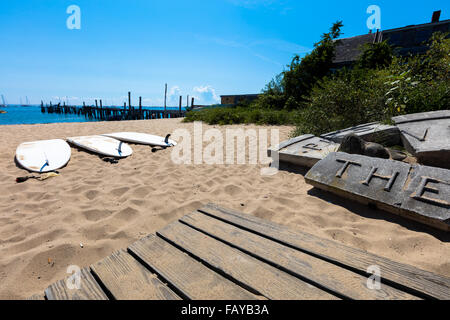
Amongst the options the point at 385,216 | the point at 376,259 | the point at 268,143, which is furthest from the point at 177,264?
the point at 268,143

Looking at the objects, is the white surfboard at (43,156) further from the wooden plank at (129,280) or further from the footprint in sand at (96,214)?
the wooden plank at (129,280)

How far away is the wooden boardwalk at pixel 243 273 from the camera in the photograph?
3.41 feet

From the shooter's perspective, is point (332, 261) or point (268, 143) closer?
point (332, 261)

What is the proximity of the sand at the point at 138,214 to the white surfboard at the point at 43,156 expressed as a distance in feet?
0.53

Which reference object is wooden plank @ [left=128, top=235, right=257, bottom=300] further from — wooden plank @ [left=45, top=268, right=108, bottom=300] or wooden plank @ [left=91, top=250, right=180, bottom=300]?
wooden plank @ [left=45, top=268, right=108, bottom=300]

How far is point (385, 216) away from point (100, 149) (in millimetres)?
5092

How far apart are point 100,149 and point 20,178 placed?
163 centimetres

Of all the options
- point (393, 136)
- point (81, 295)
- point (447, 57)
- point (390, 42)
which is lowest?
A: point (81, 295)

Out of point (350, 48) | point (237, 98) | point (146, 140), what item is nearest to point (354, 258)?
point (146, 140)

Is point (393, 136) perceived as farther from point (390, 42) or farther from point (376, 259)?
point (390, 42)
